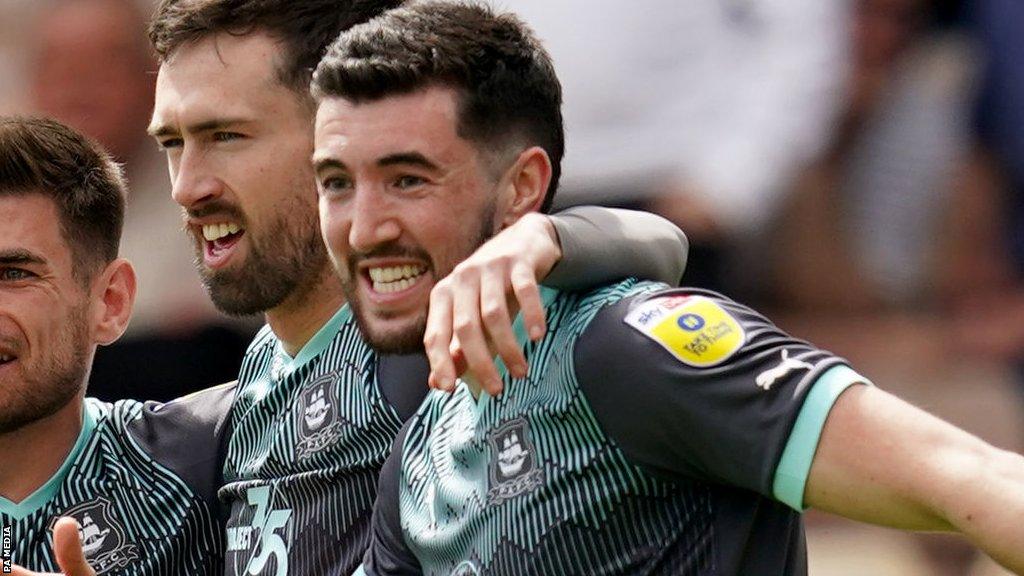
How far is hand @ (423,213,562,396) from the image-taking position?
2.86 meters

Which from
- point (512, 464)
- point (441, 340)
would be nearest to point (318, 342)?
point (512, 464)

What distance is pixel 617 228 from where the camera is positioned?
10.8 ft

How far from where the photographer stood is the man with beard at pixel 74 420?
4113 mm

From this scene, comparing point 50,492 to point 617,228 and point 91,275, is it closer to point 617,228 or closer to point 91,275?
point 91,275

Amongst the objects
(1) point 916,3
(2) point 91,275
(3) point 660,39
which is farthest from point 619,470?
(1) point 916,3

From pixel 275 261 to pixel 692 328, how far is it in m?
1.48

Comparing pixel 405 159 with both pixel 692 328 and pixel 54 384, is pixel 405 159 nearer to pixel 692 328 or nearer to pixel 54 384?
pixel 692 328

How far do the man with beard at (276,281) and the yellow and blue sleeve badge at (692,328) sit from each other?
2.75 feet

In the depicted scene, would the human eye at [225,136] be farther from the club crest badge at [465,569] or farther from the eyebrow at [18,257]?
the club crest badge at [465,569]

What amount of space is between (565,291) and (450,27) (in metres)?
0.65

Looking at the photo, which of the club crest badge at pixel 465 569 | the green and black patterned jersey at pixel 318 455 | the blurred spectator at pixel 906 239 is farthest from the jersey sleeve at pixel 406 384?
the blurred spectator at pixel 906 239

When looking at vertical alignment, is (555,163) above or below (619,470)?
above

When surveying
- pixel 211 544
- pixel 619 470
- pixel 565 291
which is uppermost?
pixel 565 291

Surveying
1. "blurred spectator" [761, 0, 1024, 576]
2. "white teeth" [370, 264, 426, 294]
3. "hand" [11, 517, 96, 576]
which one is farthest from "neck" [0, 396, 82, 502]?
"blurred spectator" [761, 0, 1024, 576]
